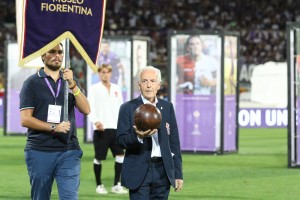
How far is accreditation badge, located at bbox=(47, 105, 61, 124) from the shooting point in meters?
9.77

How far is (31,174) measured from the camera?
989 centimetres

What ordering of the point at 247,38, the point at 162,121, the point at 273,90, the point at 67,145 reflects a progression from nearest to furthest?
the point at 162,121, the point at 67,145, the point at 273,90, the point at 247,38

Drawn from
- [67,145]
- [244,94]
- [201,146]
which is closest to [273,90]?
[244,94]

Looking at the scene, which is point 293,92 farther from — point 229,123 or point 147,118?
point 147,118

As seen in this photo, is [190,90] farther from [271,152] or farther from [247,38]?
[247,38]

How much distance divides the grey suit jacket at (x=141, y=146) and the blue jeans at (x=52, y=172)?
2.98 feet

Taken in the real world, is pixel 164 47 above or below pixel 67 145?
above

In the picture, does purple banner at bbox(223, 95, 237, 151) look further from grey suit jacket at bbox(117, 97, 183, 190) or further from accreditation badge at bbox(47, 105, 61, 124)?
grey suit jacket at bbox(117, 97, 183, 190)

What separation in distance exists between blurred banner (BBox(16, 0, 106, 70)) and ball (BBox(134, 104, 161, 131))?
4.95 feet

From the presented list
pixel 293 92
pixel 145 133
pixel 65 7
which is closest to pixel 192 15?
pixel 293 92

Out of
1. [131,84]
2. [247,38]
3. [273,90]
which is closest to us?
[131,84]

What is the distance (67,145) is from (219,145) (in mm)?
14417

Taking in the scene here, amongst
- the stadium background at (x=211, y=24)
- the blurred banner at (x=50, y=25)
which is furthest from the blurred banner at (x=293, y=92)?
the blurred banner at (x=50, y=25)

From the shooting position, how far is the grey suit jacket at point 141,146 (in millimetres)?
8945
